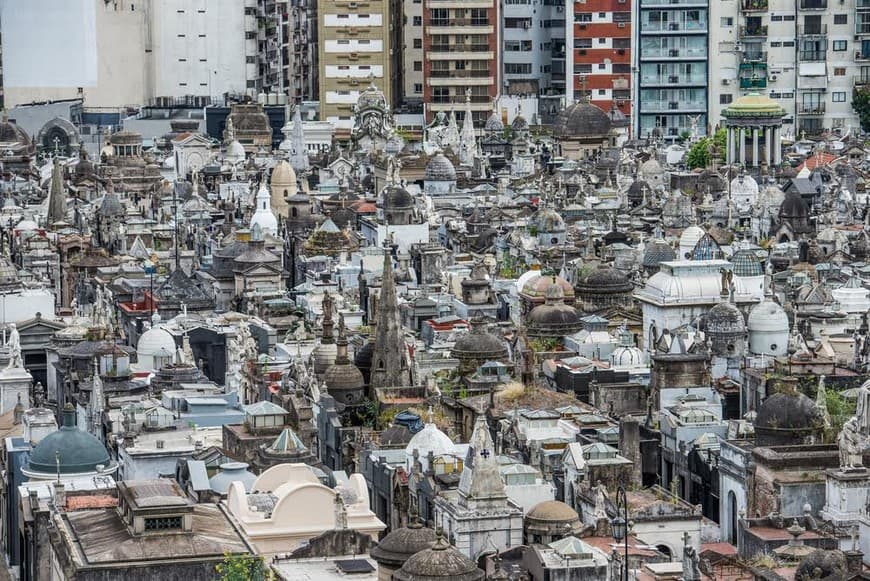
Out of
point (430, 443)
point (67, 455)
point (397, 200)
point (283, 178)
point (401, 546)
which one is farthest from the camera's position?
point (283, 178)

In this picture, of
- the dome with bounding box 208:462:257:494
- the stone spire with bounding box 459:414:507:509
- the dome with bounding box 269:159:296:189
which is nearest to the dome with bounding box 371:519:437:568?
the stone spire with bounding box 459:414:507:509

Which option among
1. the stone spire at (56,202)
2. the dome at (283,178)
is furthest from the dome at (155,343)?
the dome at (283,178)

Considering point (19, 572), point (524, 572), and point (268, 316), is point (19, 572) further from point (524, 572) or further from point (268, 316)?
point (268, 316)

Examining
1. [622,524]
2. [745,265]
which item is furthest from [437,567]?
[745,265]

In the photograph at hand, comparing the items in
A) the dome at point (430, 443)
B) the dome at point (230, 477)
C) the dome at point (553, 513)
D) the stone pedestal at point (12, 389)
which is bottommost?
the stone pedestal at point (12, 389)

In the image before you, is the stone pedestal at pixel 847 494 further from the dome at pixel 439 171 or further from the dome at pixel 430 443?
the dome at pixel 439 171

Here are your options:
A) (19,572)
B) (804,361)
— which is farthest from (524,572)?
(804,361)

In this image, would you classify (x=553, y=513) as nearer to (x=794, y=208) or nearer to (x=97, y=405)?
(x=97, y=405)

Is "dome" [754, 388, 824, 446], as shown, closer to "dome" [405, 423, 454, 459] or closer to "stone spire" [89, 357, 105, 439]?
"dome" [405, 423, 454, 459]
